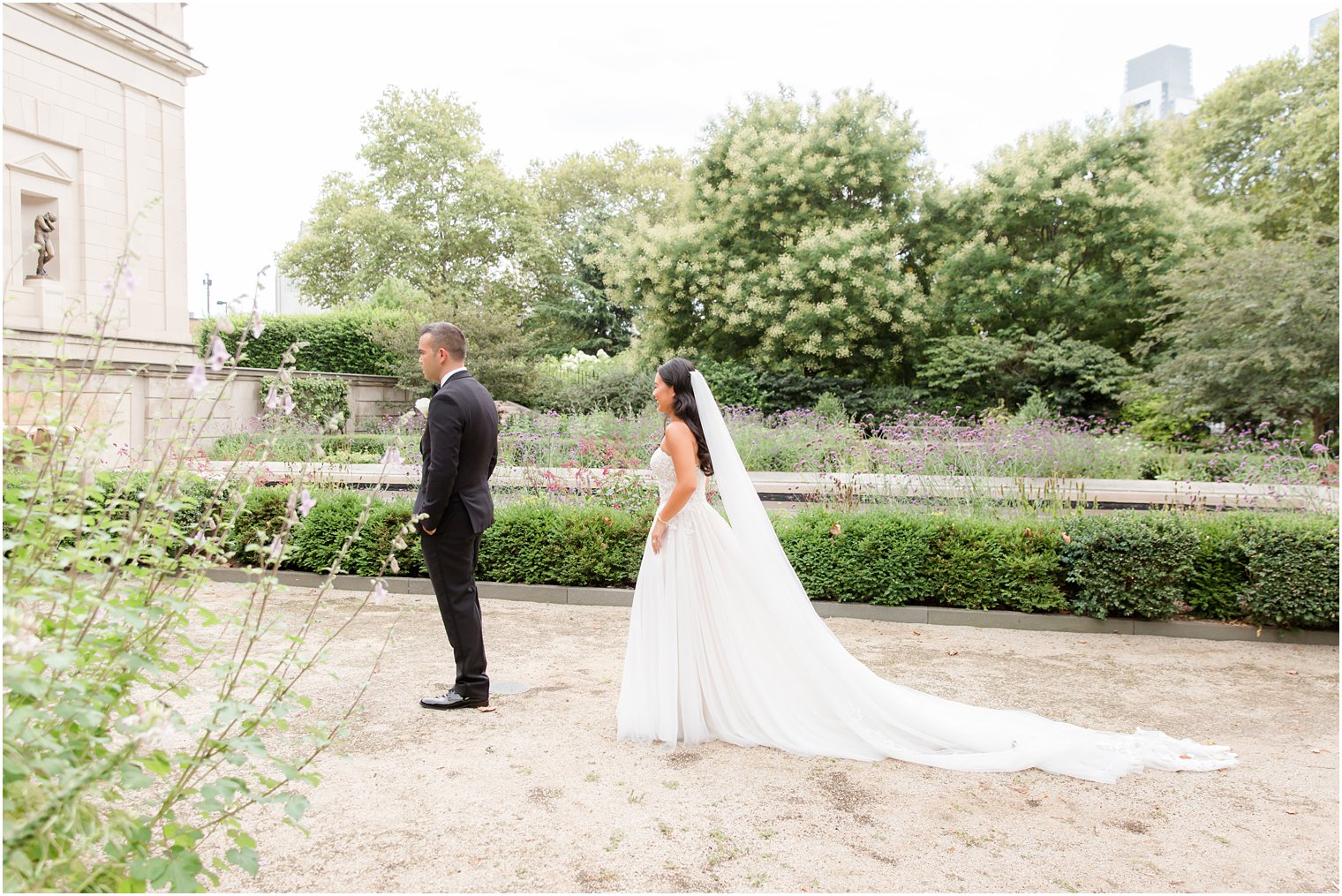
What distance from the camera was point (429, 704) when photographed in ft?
16.0

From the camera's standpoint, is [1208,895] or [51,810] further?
[1208,895]

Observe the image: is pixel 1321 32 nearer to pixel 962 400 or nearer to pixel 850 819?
pixel 962 400

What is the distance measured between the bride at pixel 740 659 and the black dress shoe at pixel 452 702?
953 millimetres

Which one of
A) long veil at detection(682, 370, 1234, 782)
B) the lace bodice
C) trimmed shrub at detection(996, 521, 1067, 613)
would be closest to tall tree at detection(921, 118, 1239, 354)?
trimmed shrub at detection(996, 521, 1067, 613)

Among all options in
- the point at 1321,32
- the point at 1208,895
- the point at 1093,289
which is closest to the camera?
the point at 1208,895

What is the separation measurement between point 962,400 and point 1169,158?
49.9ft

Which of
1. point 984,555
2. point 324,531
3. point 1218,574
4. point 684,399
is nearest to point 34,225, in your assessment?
point 324,531

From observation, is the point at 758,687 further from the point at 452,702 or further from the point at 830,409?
the point at 830,409

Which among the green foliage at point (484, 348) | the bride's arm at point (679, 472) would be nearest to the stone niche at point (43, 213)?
the green foliage at point (484, 348)

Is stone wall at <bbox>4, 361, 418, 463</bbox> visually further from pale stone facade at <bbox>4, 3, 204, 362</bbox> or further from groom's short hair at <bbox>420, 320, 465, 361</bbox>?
pale stone facade at <bbox>4, 3, 204, 362</bbox>

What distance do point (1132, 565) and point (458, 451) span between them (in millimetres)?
5366

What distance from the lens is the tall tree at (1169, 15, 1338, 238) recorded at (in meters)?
22.8

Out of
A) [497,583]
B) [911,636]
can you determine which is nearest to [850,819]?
[911,636]

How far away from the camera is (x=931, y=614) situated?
7.15 meters
